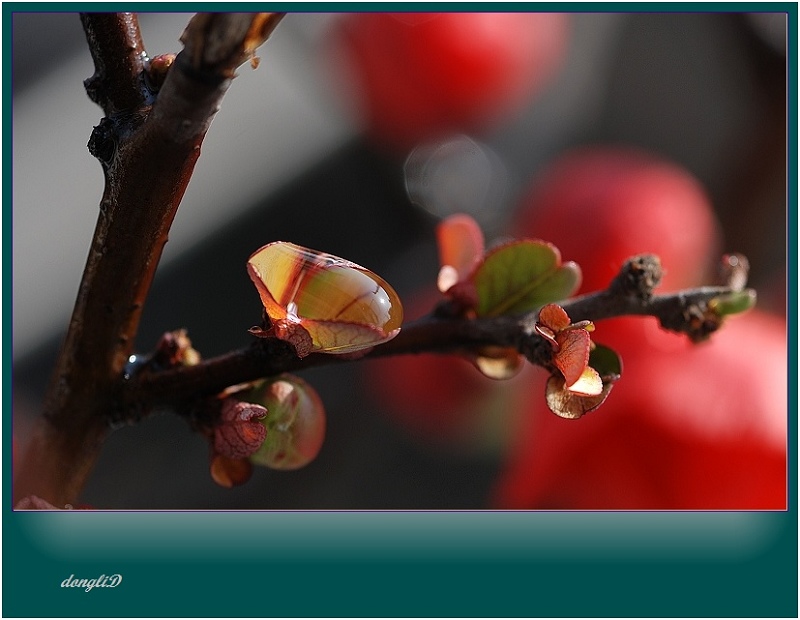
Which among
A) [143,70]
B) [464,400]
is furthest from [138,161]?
[464,400]

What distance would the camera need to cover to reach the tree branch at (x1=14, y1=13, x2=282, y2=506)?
0.12 metres

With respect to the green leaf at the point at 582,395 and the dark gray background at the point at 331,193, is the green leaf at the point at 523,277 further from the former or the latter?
the dark gray background at the point at 331,193

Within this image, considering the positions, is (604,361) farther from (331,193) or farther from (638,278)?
(331,193)

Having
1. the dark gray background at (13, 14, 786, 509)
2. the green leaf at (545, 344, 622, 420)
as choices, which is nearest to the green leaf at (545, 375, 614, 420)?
the green leaf at (545, 344, 622, 420)

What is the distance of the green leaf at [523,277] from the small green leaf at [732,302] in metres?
0.03

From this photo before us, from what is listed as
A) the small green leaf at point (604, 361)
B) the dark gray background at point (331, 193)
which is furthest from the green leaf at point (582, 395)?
the dark gray background at point (331, 193)

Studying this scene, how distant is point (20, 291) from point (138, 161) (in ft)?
1.06

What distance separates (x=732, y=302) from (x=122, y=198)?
0.12 metres

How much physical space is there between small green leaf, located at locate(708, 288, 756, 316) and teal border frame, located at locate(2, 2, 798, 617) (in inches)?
2.4

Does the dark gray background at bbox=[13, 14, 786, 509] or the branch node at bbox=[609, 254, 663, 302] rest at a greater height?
the dark gray background at bbox=[13, 14, 786, 509]

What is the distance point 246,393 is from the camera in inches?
6.6

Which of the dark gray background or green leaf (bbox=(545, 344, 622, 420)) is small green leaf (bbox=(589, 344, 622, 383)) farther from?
the dark gray background

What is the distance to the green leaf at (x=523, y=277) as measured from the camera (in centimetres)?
17

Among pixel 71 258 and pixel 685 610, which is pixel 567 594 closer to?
pixel 685 610
